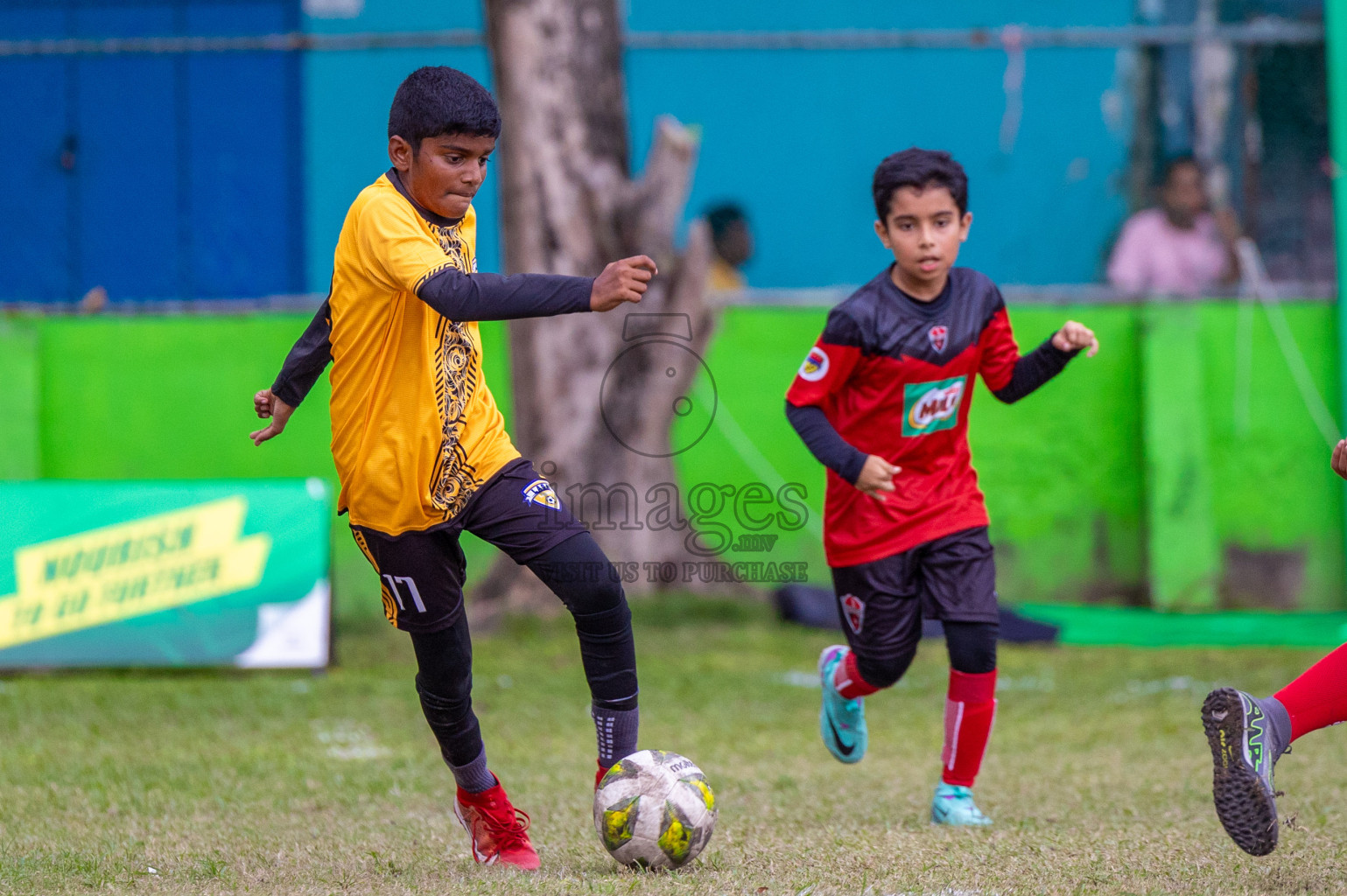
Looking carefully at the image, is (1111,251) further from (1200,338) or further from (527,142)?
(527,142)

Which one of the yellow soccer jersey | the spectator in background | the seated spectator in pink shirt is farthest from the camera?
the spectator in background

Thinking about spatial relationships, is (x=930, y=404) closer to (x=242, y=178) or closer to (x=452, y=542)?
(x=452, y=542)

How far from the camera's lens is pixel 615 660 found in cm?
388

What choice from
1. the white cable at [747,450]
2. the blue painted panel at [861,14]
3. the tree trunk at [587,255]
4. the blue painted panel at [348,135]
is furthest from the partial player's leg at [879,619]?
the blue painted panel at [861,14]

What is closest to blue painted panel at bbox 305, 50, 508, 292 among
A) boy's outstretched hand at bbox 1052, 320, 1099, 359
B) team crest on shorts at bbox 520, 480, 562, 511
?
boy's outstretched hand at bbox 1052, 320, 1099, 359

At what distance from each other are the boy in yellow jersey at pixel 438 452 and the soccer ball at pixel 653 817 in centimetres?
24

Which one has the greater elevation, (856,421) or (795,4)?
(795,4)

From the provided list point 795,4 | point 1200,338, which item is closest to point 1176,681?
point 1200,338

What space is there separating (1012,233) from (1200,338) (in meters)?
1.38

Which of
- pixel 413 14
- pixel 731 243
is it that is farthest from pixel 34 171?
pixel 731 243

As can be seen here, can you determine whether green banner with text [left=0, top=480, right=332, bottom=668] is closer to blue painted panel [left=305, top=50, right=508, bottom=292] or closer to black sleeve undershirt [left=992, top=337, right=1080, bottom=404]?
blue painted panel [left=305, top=50, right=508, bottom=292]

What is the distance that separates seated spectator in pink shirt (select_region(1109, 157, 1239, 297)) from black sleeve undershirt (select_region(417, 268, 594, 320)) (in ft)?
23.8

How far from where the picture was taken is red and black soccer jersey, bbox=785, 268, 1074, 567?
15.2 feet

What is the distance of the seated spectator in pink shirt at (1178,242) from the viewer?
991 cm
